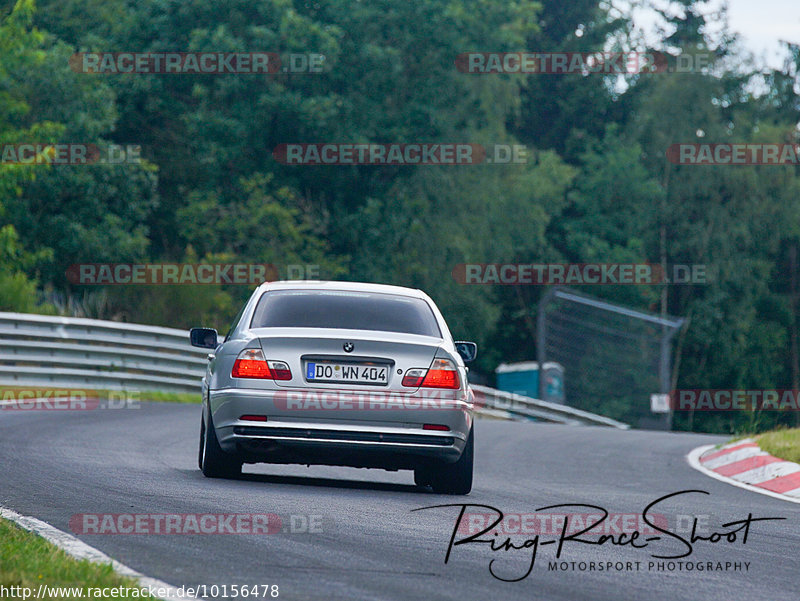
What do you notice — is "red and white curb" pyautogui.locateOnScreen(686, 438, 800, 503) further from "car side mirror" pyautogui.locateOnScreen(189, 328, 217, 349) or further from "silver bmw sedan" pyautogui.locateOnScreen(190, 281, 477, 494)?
"car side mirror" pyautogui.locateOnScreen(189, 328, 217, 349)

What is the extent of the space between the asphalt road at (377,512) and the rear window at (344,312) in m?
1.22

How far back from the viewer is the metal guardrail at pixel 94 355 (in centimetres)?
2255

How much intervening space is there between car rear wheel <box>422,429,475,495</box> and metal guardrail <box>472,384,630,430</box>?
53.5 feet

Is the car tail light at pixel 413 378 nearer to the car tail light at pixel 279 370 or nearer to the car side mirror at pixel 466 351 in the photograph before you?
the car tail light at pixel 279 370

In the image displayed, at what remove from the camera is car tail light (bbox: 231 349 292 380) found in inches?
393

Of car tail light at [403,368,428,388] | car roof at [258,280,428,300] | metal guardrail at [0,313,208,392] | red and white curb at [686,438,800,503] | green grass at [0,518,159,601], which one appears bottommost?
metal guardrail at [0,313,208,392]

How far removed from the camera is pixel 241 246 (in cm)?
3931

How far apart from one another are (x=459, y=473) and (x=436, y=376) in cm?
80

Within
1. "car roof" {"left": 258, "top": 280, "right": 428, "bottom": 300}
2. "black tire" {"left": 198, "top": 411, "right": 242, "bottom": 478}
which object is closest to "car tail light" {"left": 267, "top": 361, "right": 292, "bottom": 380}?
"black tire" {"left": 198, "top": 411, "right": 242, "bottom": 478}

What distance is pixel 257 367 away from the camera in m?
10.0

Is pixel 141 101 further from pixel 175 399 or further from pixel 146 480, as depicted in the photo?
pixel 146 480

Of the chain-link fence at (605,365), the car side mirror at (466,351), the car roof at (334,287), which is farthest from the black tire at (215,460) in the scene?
the chain-link fence at (605,365)

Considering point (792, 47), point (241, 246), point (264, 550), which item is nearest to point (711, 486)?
point (264, 550)

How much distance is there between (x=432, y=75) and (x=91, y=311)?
17.6 metres
